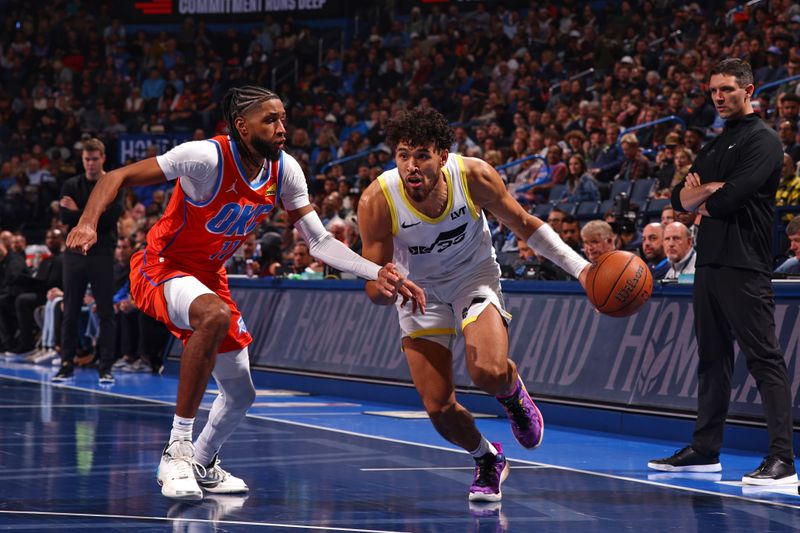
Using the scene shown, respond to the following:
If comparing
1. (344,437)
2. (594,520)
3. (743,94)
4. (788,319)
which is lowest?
(344,437)

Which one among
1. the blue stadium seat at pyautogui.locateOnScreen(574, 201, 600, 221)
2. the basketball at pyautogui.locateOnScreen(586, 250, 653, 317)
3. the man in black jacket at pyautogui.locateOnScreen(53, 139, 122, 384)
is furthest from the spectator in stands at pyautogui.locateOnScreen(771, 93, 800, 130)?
the basketball at pyautogui.locateOnScreen(586, 250, 653, 317)

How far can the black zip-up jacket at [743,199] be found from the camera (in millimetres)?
6453

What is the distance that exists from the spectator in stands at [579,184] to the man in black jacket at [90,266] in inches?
220

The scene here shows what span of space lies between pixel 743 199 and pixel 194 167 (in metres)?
3.02

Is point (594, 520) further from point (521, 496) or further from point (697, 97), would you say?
point (697, 97)

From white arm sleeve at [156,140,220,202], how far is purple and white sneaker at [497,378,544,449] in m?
1.83

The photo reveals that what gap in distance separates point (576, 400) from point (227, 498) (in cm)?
384

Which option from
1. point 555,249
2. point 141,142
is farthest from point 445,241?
point 141,142

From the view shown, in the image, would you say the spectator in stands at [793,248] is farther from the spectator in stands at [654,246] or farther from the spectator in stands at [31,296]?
the spectator in stands at [31,296]

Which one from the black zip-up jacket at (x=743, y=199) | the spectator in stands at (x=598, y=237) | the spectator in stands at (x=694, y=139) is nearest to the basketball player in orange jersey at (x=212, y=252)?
the black zip-up jacket at (x=743, y=199)

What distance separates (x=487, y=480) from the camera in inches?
227

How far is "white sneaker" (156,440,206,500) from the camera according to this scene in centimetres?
544

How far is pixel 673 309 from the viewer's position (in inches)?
325

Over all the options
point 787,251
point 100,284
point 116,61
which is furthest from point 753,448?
point 116,61
